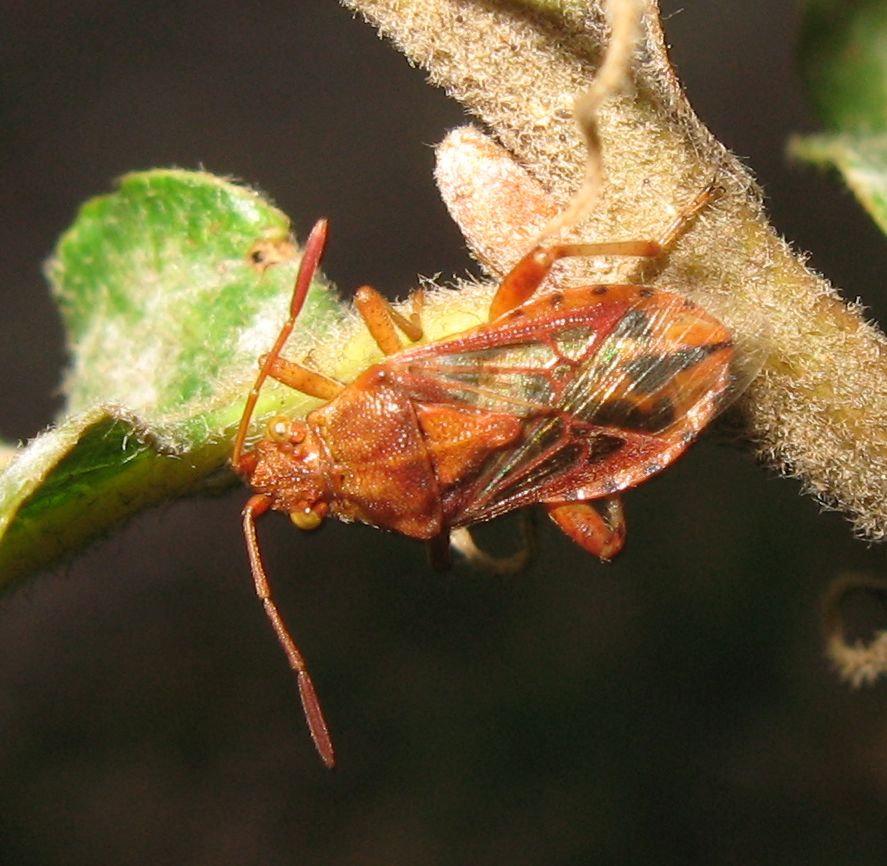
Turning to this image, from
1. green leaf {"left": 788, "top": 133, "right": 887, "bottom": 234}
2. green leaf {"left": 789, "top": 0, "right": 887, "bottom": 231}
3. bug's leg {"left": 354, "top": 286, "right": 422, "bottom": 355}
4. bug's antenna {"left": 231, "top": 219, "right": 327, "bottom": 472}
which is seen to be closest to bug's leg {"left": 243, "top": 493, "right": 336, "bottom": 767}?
bug's antenna {"left": 231, "top": 219, "right": 327, "bottom": 472}

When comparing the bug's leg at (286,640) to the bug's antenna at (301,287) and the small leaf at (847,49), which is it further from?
the small leaf at (847,49)

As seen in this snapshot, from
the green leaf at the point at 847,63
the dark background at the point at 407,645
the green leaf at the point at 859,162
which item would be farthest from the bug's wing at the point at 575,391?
the dark background at the point at 407,645

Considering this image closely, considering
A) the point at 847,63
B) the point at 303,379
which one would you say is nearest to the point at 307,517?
the point at 303,379

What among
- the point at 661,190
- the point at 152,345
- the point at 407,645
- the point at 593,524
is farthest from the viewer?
the point at 407,645

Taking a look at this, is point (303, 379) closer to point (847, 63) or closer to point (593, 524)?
point (593, 524)

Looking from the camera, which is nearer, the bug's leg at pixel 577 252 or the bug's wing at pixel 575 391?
the bug's leg at pixel 577 252

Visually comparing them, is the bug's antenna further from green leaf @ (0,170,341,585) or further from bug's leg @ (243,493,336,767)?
bug's leg @ (243,493,336,767)
